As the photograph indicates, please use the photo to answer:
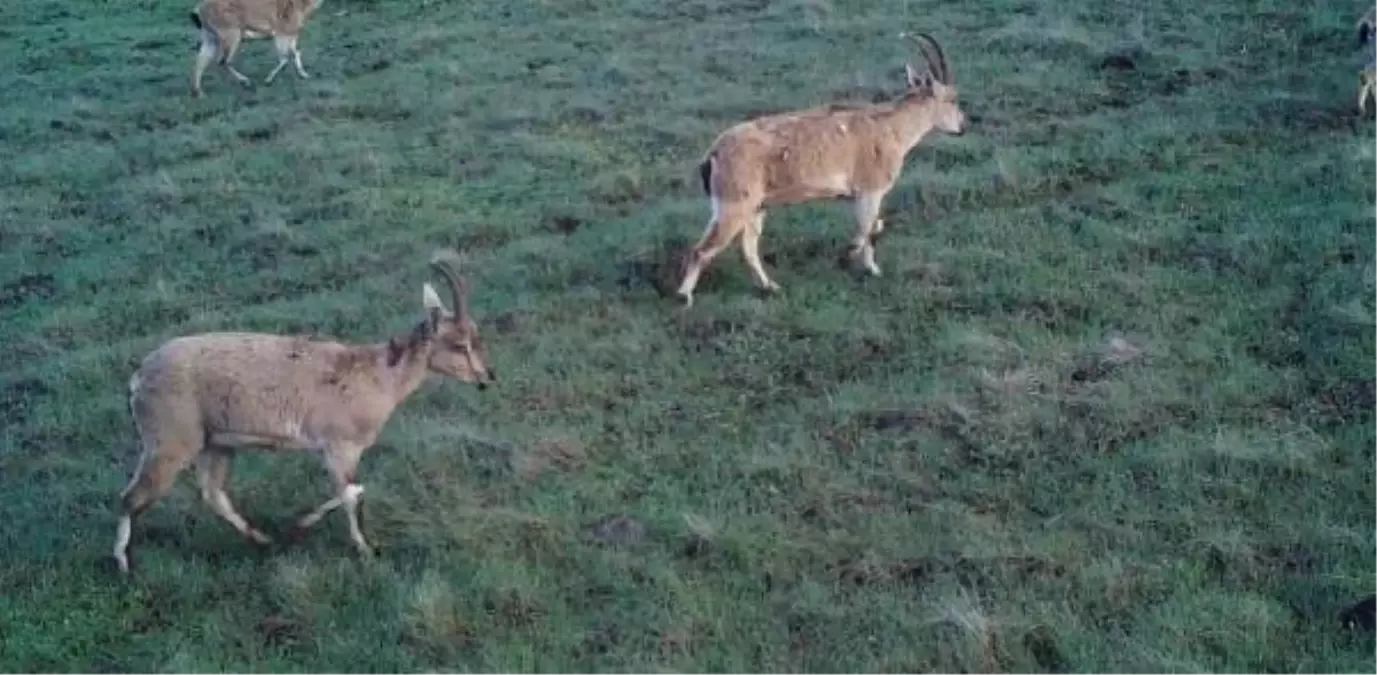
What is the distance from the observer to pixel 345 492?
9203mm

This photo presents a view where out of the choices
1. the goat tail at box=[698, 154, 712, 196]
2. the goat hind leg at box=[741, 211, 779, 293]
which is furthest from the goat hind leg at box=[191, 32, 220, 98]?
the goat hind leg at box=[741, 211, 779, 293]

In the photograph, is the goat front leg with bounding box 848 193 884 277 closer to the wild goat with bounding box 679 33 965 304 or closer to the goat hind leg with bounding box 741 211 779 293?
the wild goat with bounding box 679 33 965 304

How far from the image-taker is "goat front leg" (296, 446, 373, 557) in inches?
360

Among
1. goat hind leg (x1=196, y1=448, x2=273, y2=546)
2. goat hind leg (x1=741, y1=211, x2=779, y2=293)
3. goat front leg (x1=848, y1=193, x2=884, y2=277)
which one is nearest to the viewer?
goat hind leg (x1=196, y1=448, x2=273, y2=546)

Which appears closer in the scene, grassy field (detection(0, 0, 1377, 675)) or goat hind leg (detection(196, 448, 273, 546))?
grassy field (detection(0, 0, 1377, 675))

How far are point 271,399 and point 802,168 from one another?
4847mm

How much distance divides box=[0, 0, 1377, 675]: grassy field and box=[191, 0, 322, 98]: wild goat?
20.9 inches

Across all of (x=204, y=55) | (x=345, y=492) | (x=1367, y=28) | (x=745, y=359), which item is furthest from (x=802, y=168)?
(x=204, y=55)

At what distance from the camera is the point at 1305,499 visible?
902 cm

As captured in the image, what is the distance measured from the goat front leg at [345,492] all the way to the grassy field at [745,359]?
0.44 ft

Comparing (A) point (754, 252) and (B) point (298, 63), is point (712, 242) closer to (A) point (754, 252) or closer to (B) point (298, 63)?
(A) point (754, 252)

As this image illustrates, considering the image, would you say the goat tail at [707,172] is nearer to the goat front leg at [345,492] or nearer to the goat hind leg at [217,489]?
the goat front leg at [345,492]

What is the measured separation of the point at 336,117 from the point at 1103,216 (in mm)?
8735

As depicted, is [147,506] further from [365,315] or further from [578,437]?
[365,315]
